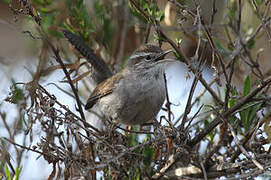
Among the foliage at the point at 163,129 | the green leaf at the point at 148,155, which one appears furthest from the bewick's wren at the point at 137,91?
the green leaf at the point at 148,155

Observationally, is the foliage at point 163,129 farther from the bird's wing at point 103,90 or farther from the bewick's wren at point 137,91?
the bird's wing at point 103,90

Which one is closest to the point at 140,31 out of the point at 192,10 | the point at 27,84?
the point at 192,10

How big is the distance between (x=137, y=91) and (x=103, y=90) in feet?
1.81

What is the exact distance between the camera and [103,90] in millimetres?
4660

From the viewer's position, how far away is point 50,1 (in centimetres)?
391

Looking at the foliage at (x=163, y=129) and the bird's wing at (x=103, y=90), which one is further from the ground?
the bird's wing at (x=103, y=90)

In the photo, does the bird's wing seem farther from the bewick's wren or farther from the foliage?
the foliage

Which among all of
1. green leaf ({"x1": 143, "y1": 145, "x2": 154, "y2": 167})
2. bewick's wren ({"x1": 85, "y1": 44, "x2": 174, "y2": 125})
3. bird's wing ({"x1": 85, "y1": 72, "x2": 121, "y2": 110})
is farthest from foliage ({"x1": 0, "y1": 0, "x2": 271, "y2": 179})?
bird's wing ({"x1": 85, "y1": 72, "x2": 121, "y2": 110})

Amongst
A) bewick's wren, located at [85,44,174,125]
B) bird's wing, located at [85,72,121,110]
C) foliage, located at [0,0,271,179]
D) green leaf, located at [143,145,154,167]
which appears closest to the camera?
foliage, located at [0,0,271,179]

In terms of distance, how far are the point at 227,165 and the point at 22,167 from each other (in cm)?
154

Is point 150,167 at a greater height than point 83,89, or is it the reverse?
point 83,89

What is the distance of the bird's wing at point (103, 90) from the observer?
181 inches

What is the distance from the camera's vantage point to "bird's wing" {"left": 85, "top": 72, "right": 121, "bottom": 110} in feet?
15.1

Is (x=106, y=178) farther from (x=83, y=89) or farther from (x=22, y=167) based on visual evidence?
(x=83, y=89)
